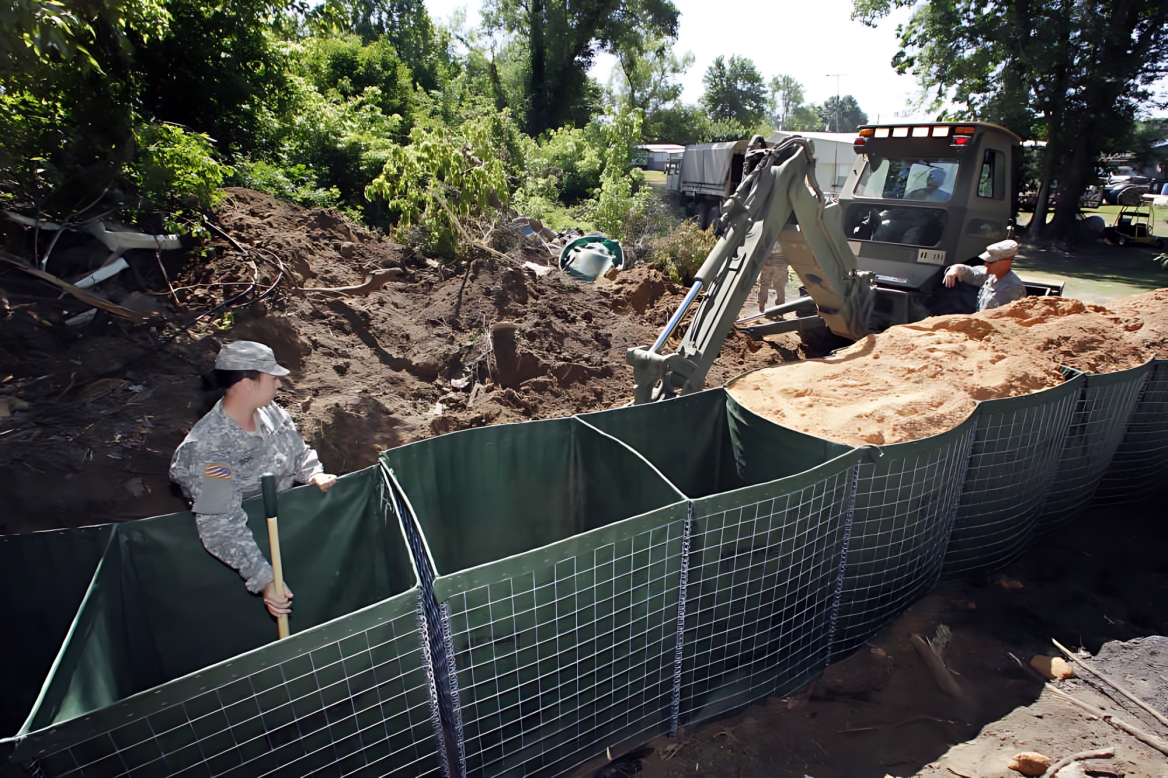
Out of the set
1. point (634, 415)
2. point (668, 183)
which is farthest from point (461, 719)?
point (668, 183)

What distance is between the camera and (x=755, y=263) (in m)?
5.80

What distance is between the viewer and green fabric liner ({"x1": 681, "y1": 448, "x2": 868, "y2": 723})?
129 inches

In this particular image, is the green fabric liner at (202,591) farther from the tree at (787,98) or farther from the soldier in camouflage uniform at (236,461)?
the tree at (787,98)

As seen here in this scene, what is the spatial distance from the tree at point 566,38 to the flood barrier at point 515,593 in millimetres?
31038

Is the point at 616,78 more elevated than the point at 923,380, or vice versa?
the point at 616,78

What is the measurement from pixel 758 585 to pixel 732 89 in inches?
2416

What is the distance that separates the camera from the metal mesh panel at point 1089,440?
4.82 meters

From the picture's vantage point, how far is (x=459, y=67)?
33.0 metres

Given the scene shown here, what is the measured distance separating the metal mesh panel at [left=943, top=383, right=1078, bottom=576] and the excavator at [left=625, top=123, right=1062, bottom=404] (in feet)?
6.80

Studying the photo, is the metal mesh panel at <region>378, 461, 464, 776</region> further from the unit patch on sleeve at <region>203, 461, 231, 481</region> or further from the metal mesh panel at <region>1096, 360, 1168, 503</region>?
the metal mesh panel at <region>1096, 360, 1168, 503</region>

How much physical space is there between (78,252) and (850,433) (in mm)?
7634

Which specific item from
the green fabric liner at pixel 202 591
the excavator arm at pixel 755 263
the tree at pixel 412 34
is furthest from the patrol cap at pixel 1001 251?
the tree at pixel 412 34

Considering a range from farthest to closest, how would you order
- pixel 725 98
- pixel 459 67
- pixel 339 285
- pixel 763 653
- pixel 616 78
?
pixel 725 98
pixel 616 78
pixel 459 67
pixel 339 285
pixel 763 653

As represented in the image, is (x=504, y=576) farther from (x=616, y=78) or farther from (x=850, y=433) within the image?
(x=616, y=78)
